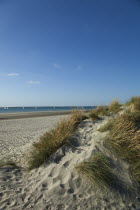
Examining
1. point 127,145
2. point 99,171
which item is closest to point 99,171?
point 99,171

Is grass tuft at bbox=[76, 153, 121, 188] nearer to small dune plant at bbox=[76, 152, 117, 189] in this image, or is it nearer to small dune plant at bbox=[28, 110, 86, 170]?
small dune plant at bbox=[76, 152, 117, 189]

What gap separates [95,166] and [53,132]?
7.71ft

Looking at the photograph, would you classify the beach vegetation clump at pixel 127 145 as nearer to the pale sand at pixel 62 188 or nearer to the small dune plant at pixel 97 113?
the pale sand at pixel 62 188

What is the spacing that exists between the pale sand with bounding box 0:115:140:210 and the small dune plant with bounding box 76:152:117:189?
14 cm

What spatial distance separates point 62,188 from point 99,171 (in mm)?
937

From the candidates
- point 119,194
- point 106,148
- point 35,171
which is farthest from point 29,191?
point 106,148

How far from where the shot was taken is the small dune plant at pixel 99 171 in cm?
397

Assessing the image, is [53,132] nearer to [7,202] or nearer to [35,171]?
[35,171]

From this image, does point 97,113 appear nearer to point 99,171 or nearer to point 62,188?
point 99,171

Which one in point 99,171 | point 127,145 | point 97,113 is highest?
point 97,113

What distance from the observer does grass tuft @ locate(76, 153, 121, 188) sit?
398 centimetres

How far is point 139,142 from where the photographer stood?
529 centimetres

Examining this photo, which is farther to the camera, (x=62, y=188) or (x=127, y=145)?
(x=127, y=145)

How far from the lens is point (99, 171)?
4074 millimetres
